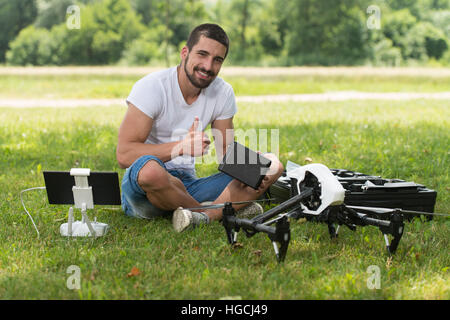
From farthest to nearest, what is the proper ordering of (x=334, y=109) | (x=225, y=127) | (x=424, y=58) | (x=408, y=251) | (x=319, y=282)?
1. (x=424, y=58)
2. (x=334, y=109)
3. (x=225, y=127)
4. (x=408, y=251)
5. (x=319, y=282)

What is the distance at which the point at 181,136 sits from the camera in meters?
A: 3.54

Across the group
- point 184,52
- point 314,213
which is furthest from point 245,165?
point 184,52

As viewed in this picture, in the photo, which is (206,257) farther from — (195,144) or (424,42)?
(424,42)

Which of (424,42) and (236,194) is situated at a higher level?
(424,42)

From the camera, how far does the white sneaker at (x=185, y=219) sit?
3217mm

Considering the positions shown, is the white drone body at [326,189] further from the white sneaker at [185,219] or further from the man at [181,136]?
the white sneaker at [185,219]

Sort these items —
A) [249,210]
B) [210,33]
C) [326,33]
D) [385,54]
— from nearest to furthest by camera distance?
[210,33]
[249,210]
[385,54]
[326,33]

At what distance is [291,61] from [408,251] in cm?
3534

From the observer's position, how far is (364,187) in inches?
137

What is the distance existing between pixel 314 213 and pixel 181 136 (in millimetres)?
1160

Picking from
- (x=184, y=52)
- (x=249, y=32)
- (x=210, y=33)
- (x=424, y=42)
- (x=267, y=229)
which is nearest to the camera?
(x=267, y=229)
